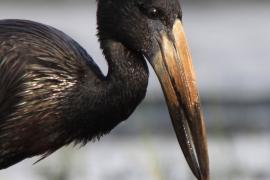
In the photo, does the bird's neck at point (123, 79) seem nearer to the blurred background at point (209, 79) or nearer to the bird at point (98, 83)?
the bird at point (98, 83)

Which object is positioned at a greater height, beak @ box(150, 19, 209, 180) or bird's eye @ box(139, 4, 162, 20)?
bird's eye @ box(139, 4, 162, 20)

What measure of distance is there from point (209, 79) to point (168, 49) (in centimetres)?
530

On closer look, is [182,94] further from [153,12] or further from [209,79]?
[209,79]

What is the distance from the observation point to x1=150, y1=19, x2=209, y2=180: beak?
11930 mm

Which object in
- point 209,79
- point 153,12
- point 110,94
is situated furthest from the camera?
point 209,79

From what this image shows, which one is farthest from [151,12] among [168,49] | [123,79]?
[123,79]

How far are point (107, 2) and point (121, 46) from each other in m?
0.28

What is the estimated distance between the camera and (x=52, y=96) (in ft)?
39.9

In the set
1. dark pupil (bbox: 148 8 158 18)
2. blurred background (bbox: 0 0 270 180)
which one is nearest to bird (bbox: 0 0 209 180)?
dark pupil (bbox: 148 8 158 18)

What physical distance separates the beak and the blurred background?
3494 mm

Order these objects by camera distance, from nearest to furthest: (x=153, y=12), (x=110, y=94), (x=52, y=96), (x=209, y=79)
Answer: (x=153, y=12) → (x=110, y=94) → (x=52, y=96) → (x=209, y=79)

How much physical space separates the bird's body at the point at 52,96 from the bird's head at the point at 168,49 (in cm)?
15

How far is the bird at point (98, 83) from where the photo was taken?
11953 millimetres

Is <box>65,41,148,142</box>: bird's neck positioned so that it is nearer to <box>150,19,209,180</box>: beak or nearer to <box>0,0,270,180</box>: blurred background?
<box>150,19,209,180</box>: beak
